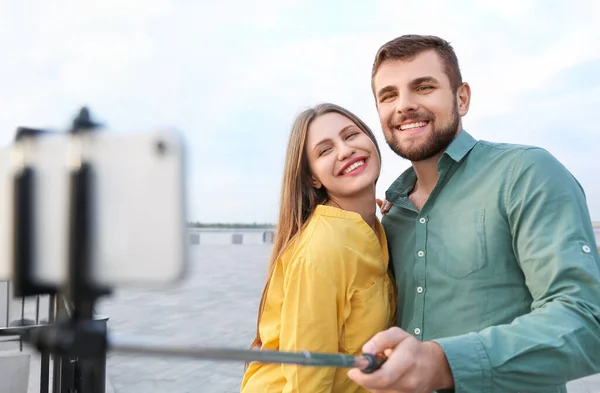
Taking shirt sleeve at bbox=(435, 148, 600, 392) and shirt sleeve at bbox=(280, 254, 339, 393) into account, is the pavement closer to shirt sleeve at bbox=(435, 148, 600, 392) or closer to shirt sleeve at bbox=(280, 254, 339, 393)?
shirt sleeve at bbox=(280, 254, 339, 393)

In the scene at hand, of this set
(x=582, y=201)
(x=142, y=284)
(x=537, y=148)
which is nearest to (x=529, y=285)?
(x=582, y=201)

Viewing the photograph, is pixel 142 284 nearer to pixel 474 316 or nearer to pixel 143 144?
pixel 143 144

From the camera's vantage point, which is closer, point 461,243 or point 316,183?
point 461,243

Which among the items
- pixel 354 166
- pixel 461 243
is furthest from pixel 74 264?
pixel 354 166

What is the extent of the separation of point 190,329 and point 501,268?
699cm

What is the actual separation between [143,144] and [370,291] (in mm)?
1513

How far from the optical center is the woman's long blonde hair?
234cm

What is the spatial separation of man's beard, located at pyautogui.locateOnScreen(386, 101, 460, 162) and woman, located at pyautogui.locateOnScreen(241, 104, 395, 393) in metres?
0.23

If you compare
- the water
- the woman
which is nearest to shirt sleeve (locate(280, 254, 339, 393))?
the woman

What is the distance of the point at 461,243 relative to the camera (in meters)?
1.81

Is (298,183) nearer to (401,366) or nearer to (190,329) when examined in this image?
(401,366)

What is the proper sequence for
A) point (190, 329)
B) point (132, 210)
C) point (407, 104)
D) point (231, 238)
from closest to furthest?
point (132, 210), point (407, 104), point (190, 329), point (231, 238)

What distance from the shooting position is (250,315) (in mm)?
9234

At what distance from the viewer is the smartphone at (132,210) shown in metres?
0.63
